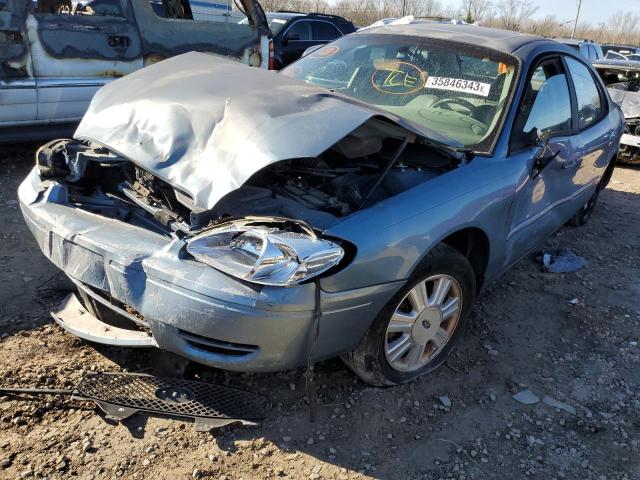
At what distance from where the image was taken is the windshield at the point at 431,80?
10.5ft

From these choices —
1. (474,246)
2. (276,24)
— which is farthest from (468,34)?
(276,24)

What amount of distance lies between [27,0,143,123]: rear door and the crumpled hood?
2.38m

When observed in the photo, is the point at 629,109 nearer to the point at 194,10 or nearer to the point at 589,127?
the point at 589,127

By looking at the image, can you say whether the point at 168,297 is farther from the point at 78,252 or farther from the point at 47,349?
the point at 47,349

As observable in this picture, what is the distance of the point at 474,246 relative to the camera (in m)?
3.04

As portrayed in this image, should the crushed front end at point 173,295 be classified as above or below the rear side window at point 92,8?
below

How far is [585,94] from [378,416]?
292 cm

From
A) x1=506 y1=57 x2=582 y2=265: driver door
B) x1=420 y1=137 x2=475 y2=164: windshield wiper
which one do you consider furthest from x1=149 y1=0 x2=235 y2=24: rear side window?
x1=420 y1=137 x2=475 y2=164: windshield wiper

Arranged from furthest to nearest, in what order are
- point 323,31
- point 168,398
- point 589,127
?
point 323,31 → point 589,127 → point 168,398

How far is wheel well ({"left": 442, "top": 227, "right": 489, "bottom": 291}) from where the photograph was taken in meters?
2.91

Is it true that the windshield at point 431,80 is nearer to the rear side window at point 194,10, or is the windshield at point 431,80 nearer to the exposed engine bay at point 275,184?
the exposed engine bay at point 275,184

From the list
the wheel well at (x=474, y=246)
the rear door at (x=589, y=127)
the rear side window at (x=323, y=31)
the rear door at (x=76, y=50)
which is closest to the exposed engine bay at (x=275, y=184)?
the wheel well at (x=474, y=246)

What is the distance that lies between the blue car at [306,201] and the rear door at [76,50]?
2233mm

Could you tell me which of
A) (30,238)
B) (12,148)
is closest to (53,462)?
(30,238)
